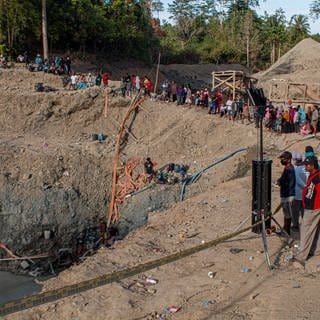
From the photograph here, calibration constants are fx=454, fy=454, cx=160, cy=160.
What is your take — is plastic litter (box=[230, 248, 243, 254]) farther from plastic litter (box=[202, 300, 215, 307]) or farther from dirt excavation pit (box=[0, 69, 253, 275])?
dirt excavation pit (box=[0, 69, 253, 275])

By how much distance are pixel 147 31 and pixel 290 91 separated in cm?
1800

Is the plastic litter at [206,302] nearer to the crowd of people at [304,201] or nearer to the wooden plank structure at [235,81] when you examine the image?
the crowd of people at [304,201]

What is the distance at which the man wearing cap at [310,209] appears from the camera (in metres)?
6.80

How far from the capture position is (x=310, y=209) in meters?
6.88

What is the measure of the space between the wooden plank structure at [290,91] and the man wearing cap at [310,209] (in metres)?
17.2

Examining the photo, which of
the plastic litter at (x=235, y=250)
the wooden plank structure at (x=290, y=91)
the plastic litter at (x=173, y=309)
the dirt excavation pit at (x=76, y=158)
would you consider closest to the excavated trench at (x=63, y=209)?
the dirt excavation pit at (x=76, y=158)

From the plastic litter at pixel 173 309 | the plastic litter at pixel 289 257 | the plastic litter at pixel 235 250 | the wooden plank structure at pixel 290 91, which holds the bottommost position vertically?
the plastic litter at pixel 173 309

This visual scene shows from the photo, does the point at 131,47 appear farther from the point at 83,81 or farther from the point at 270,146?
the point at 270,146

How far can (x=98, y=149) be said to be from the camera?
18.7 metres

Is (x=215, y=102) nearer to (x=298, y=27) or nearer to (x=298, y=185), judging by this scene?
(x=298, y=185)

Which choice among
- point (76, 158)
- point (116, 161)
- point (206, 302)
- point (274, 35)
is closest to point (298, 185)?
point (206, 302)

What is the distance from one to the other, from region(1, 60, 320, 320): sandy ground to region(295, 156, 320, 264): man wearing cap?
10.4 inches

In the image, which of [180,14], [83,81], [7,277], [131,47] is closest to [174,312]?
[7,277]

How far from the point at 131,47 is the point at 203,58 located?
46.6 ft
